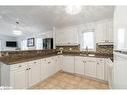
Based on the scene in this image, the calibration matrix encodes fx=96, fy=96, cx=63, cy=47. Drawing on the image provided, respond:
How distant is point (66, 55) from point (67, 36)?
33.5 inches

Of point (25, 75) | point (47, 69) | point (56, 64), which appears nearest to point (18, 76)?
point (25, 75)

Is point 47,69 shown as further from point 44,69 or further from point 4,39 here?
point 4,39

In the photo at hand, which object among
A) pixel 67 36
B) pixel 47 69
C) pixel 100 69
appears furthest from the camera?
pixel 67 36

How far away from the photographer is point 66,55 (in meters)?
3.90

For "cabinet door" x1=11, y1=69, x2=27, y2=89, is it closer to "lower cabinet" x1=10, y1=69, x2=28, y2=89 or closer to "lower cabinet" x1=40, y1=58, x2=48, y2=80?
"lower cabinet" x1=10, y1=69, x2=28, y2=89

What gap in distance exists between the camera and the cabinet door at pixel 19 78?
1932 mm

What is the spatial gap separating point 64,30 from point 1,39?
562cm

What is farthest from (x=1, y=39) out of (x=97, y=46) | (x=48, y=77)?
(x=97, y=46)

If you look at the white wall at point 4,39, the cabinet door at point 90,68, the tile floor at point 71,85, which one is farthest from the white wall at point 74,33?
the white wall at point 4,39

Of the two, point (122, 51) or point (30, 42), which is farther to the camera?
point (30, 42)

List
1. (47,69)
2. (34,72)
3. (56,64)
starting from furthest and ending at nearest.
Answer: (56,64) < (47,69) < (34,72)
